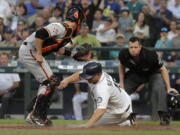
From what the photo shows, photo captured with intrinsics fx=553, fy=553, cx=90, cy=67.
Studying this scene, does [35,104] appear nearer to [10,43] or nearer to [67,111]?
[67,111]

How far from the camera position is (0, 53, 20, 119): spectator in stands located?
487 inches

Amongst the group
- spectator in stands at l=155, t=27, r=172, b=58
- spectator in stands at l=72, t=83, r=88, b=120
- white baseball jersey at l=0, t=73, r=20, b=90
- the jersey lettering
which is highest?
the jersey lettering

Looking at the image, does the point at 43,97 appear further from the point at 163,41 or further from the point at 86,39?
the point at 163,41

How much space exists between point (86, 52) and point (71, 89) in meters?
3.20

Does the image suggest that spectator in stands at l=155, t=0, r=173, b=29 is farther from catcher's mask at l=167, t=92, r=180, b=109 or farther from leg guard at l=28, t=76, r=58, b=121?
leg guard at l=28, t=76, r=58, b=121

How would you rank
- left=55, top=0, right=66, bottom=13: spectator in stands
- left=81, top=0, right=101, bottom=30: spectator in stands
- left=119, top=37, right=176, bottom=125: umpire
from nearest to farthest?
left=119, top=37, right=176, bottom=125: umpire, left=81, top=0, right=101, bottom=30: spectator in stands, left=55, top=0, right=66, bottom=13: spectator in stands

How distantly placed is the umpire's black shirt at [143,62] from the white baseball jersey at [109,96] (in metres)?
1.50

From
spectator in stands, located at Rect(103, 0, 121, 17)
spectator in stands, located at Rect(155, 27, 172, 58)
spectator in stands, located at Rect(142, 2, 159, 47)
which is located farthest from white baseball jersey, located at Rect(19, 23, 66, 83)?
spectator in stands, located at Rect(103, 0, 121, 17)

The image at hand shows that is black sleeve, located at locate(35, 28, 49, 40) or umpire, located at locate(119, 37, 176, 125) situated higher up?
black sleeve, located at locate(35, 28, 49, 40)

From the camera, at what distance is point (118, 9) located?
1584cm

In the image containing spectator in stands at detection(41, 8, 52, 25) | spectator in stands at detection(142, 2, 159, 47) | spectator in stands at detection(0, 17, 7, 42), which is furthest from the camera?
spectator in stands at detection(41, 8, 52, 25)

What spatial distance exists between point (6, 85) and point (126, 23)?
4.01 m

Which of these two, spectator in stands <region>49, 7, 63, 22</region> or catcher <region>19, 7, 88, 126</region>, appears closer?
catcher <region>19, 7, 88, 126</region>

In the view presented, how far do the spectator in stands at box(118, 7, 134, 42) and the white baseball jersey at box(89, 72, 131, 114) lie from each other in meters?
5.82
